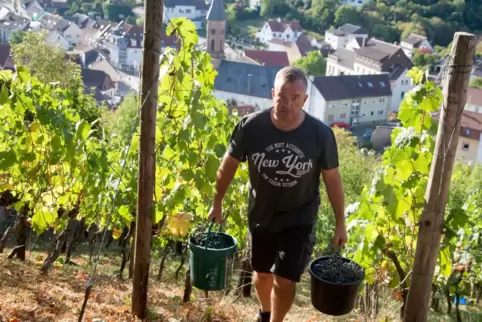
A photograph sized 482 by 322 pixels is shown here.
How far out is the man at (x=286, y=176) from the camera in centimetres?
336

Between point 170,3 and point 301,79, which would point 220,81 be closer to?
point 170,3

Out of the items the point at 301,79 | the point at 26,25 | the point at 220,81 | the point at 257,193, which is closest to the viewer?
the point at 301,79

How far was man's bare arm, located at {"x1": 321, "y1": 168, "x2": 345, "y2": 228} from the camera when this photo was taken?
346 cm

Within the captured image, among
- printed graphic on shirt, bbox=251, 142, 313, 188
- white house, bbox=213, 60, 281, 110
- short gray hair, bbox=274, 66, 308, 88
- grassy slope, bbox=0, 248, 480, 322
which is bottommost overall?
white house, bbox=213, 60, 281, 110

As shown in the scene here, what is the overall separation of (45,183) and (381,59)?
5378 cm

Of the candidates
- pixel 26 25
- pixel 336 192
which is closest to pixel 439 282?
pixel 336 192

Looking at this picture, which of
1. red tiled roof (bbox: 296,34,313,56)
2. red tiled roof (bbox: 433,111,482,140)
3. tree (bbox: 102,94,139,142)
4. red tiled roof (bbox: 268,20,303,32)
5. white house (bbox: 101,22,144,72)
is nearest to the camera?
tree (bbox: 102,94,139,142)

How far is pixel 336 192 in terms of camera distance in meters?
3.52

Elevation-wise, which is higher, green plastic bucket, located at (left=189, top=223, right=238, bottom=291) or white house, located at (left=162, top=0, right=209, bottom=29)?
green plastic bucket, located at (left=189, top=223, right=238, bottom=291)

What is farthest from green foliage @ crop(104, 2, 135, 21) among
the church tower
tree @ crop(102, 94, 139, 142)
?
tree @ crop(102, 94, 139, 142)

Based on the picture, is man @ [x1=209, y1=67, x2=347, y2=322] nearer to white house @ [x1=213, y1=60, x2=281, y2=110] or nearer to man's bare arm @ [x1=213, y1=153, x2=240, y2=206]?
man's bare arm @ [x1=213, y1=153, x2=240, y2=206]

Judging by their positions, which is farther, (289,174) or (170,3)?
(170,3)

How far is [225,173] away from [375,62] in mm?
55288

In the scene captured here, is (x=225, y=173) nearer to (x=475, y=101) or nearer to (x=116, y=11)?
(x=475, y=101)
